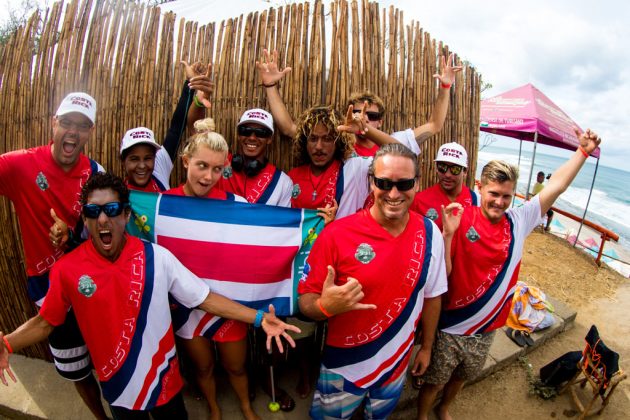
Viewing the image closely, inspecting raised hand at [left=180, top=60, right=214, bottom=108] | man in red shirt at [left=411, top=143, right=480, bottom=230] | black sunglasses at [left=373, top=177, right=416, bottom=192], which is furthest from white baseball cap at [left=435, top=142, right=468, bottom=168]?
raised hand at [left=180, top=60, right=214, bottom=108]

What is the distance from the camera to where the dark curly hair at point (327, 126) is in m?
2.91

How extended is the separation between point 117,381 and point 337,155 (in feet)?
7.57

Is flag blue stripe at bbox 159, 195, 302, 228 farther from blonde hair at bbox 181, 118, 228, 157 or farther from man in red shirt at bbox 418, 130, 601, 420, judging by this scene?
man in red shirt at bbox 418, 130, 601, 420

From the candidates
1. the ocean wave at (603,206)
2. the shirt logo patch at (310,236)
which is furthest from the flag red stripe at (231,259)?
the ocean wave at (603,206)

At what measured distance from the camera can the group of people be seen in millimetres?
2139

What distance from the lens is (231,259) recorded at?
271 cm

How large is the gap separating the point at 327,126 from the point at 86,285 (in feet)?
6.57

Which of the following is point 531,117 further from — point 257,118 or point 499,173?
point 257,118

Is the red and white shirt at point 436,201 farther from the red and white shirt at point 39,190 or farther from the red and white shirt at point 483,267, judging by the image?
the red and white shirt at point 39,190

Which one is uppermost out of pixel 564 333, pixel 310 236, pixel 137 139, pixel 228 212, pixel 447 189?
pixel 137 139

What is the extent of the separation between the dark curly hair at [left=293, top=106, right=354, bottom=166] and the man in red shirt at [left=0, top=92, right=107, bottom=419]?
62.5 inches

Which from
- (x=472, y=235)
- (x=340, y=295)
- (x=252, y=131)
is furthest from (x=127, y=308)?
(x=472, y=235)

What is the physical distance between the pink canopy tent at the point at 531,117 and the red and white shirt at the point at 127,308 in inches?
319

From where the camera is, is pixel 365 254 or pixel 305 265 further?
pixel 305 265
